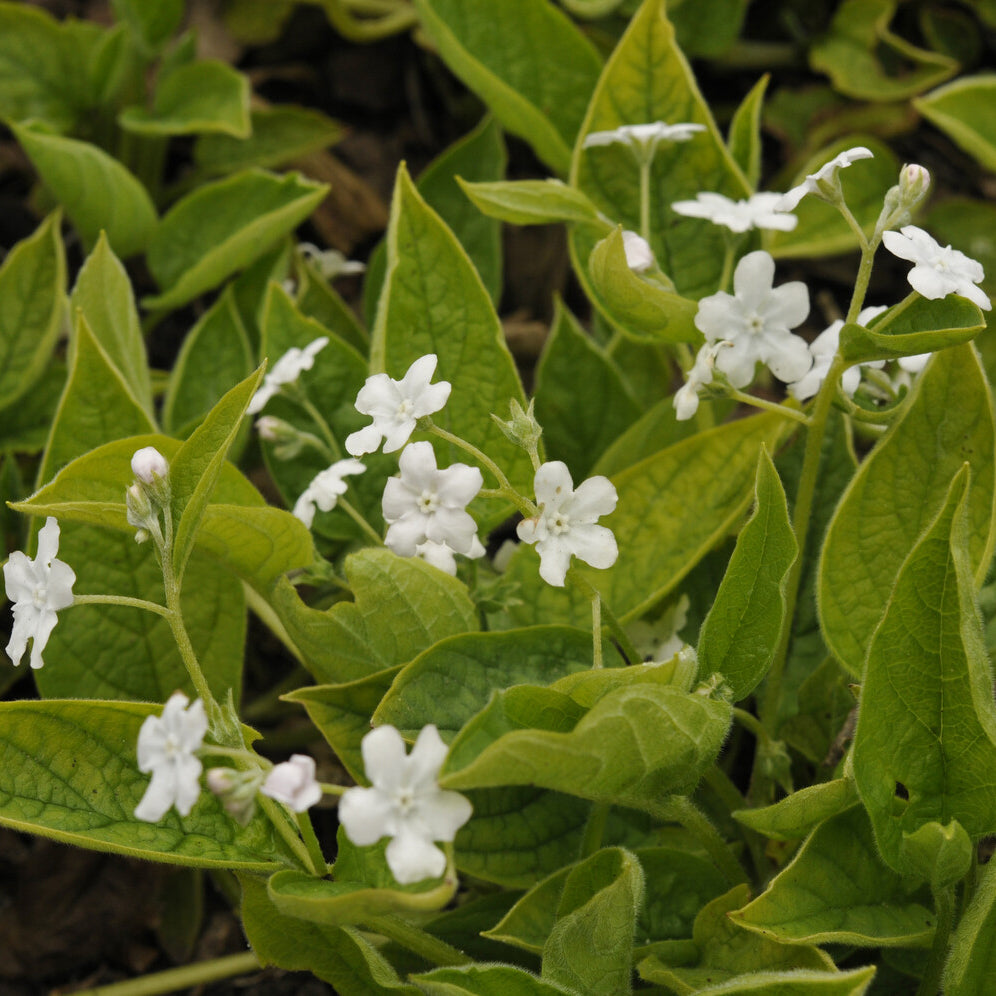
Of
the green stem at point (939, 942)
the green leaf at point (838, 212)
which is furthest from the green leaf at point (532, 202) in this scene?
the green stem at point (939, 942)

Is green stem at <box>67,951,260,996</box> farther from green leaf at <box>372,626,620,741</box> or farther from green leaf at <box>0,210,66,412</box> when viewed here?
green leaf at <box>0,210,66,412</box>

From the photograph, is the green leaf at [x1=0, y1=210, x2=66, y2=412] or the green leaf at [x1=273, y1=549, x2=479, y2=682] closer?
the green leaf at [x1=273, y1=549, x2=479, y2=682]

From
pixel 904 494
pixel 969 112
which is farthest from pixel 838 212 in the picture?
pixel 904 494

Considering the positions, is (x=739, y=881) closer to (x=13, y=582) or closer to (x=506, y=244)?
(x=13, y=582)

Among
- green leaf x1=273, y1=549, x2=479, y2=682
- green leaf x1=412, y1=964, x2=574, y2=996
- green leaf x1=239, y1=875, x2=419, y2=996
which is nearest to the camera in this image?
green leaf x1=412, y1=964, x2=574, y2=996

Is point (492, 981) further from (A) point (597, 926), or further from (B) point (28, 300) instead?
(B) point (28, 300)

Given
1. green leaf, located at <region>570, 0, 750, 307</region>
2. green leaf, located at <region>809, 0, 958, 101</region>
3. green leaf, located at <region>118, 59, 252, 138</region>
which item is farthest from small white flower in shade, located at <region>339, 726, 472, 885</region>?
green leaf, located at <region>809, 0, 958, 101</region>

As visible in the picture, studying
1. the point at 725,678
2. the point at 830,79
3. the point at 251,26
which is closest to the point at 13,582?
the point at 725,678
